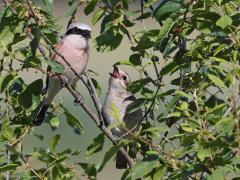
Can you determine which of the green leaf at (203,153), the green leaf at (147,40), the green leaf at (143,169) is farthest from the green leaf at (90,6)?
the green leaf at (203,153)

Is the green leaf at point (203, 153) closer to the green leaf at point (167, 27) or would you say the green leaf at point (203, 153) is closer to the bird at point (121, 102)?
the green leaf at point (167, 27)

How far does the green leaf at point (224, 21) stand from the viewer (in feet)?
7.60

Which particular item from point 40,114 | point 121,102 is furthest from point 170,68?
point 121,102

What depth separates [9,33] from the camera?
3.08 m

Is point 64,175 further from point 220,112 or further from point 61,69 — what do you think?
point 220,112

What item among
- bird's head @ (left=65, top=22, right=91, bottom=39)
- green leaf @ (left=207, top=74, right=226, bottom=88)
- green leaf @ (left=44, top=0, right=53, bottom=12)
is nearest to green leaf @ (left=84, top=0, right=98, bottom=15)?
green leaf @ (left=44, top=0, right=53, bottom=12)

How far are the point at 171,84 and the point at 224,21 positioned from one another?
2.19 ft

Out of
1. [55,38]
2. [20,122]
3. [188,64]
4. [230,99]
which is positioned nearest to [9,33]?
[55,38]

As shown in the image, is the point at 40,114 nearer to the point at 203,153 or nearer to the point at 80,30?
the point at 80,30

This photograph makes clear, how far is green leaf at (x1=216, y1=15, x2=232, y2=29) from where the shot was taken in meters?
2.32

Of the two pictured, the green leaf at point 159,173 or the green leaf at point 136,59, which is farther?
the green leaf at point 136,59

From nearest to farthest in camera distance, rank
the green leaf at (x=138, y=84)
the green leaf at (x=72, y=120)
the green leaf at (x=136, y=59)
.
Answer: the green leaf at (x=138, y=84), the green leaf at (x=136, y=59), the green leaf at (x=72, y=120)

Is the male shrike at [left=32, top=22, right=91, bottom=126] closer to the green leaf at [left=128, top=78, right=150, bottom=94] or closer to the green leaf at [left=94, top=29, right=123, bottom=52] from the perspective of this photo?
the green leaf at [left=94, top=29, right=123, bottom=52]

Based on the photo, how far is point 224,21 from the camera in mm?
2334
